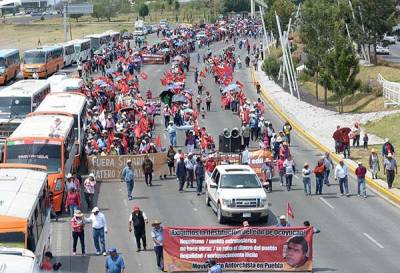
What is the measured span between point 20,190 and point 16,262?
5242 mm

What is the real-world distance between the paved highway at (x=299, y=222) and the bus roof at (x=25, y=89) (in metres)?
12.3

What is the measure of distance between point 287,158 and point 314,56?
1179 inches

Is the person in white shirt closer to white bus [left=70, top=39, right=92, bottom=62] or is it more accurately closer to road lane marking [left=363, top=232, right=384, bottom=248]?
road lane marking [left=363, top=232, right=384, bottom=248]

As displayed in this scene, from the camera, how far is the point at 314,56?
6219cm

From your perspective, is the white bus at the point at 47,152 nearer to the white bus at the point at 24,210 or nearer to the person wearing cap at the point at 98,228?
the white bus at the point at 24,210

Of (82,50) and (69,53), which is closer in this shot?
(69,53)

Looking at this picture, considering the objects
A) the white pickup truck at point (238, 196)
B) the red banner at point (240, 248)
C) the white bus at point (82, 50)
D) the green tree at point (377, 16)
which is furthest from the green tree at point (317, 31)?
the red banner at point (240, 248)

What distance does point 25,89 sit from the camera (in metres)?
46.6

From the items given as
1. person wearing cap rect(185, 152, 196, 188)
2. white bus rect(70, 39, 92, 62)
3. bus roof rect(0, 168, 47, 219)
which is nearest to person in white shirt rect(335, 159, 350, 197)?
person wearing cap rect(185, 152, 196, 188)

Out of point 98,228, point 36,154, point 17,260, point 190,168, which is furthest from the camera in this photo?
point 190,168

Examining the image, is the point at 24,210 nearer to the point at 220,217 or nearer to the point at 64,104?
the point at 220,217

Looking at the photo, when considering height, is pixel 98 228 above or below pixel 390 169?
above

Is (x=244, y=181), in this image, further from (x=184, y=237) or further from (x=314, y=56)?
(x=314, y=56)

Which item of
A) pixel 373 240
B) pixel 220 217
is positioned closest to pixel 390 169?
pixel 373 240
